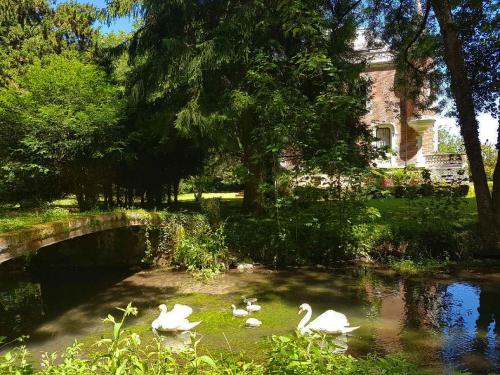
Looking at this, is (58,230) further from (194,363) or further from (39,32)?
(39,32)

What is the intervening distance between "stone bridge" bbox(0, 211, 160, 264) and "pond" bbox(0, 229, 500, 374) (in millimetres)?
1495

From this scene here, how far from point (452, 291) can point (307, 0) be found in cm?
805

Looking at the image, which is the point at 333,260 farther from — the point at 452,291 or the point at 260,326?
the point at 260,326

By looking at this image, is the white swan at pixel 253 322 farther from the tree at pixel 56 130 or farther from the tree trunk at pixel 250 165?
the tree at pixel 56 130

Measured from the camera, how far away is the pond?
21.6ft

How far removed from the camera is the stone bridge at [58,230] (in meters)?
6.34

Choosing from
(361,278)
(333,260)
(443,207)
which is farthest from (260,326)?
(443,207)

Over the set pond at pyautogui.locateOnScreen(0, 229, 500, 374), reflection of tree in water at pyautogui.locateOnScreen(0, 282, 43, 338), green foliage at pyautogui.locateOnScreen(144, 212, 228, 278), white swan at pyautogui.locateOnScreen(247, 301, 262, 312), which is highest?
green foliage at pyautogui.locateOnScreen(144, 212, 228, 278)

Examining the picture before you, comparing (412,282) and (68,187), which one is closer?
(412,282)

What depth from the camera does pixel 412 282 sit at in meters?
9.98

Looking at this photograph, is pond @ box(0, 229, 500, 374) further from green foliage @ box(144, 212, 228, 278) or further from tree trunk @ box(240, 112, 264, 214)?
tree trunk @ box(240, 112, 264, 214)

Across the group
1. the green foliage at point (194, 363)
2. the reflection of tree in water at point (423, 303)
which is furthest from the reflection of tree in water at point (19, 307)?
the reflection of tree in water at point (423, 303)

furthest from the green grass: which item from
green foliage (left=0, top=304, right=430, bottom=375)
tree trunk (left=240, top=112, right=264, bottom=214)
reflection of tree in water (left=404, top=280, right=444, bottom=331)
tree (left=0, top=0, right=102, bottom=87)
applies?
tree (left=0, top=0, right=102, bottom=87)

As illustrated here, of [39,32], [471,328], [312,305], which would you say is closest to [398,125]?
[39,32]
